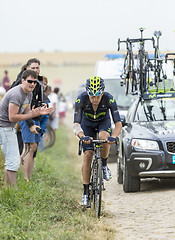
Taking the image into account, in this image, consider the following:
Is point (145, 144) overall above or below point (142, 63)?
below

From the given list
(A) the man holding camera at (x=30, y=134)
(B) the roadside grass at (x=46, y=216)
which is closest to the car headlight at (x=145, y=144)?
(B) the roadside grass at (x=46, y=216)

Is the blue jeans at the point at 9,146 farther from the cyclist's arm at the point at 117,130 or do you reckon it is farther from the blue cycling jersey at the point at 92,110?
the cyclist's arm at the point at 117,130

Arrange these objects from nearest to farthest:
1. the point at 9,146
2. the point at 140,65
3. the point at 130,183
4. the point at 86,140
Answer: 1. the point at 86,140
2. the point at 9,146
3. the point at 130,183
4. the point at 140,65

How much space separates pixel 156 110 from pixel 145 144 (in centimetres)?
148

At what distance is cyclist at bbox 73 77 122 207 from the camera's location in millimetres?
8352

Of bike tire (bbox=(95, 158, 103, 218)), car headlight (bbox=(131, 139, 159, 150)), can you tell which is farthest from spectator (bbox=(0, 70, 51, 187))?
car headlight (bbox=(131, 139, 159, 150))

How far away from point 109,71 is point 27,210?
392 inches

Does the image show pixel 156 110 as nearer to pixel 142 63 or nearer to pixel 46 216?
pixel 142 63

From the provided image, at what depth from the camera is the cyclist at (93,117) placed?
8.35m

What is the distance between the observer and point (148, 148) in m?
10.1

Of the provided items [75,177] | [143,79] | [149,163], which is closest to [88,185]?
[149,163]

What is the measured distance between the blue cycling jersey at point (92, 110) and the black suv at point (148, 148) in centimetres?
166

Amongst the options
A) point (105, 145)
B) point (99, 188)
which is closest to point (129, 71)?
point (105, 145)

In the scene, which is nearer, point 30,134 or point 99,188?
point 99,188
